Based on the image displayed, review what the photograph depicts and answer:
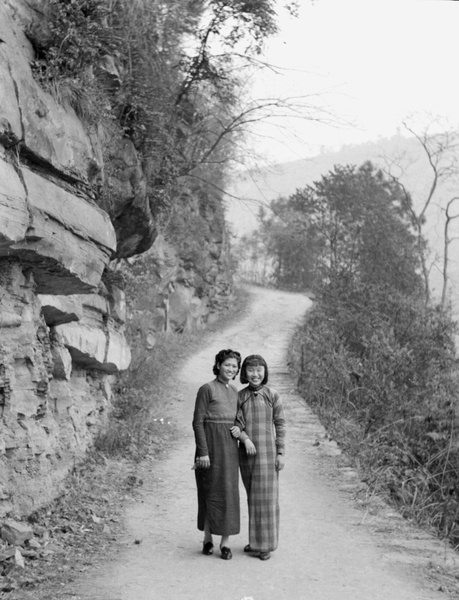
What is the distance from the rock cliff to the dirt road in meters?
1.11

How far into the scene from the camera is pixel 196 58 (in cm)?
1339

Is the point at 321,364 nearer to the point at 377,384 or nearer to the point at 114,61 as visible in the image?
the point at 377,384

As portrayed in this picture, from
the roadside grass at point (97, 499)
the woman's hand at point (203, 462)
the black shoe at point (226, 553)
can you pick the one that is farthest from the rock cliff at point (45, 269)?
the black shoe at point (226, 553)

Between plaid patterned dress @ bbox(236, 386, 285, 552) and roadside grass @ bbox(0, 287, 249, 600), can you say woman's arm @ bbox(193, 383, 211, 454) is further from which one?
roadside grass @ bbox(0, 287, 249, 600)

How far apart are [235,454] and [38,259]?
2.54 meters

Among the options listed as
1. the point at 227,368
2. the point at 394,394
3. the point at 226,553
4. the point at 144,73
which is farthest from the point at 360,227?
the point at 226,553

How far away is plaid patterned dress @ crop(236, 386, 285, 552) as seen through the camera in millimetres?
6133

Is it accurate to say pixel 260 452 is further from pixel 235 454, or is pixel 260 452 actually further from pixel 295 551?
pixel 295 551

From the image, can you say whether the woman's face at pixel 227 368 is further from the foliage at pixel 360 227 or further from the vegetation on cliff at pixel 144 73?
the foliage at pixel 360 227

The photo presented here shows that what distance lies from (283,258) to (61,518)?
35.5 meters

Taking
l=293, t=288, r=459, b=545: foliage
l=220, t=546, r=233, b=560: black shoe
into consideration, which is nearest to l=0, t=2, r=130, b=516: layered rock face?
l=220, t=546, r=233, b=560: black shoe

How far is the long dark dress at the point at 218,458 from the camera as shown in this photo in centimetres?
604

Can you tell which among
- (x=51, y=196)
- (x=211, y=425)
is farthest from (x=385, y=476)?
(x=51, y=196)

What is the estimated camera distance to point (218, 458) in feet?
19.9
